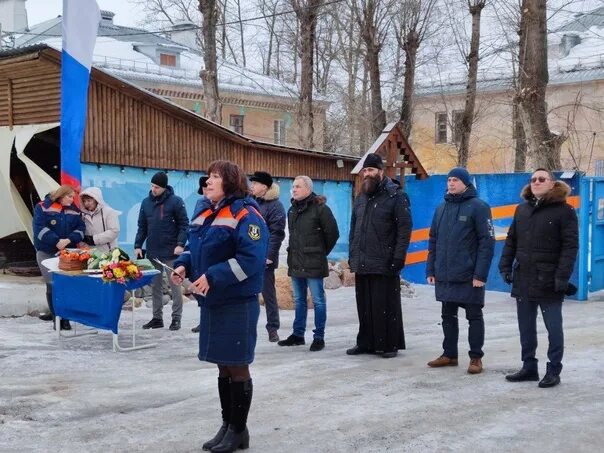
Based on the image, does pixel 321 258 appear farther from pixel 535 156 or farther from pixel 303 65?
pixel 303 65

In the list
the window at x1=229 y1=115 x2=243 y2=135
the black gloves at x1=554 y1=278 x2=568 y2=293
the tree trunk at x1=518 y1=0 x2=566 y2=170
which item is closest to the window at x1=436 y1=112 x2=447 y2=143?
the window at x1=229 y1=115 x2=243 y2=135

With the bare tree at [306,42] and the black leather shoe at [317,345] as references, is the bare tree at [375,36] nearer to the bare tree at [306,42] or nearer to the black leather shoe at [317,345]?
the bare tree at [306,42]

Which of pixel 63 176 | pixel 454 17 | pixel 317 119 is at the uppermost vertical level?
pixel 454 17

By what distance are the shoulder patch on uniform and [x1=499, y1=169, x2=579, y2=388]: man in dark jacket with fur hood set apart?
268 centimetres

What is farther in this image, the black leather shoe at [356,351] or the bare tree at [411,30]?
Result: the bare tree at [411,30]

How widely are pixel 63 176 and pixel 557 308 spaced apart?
6645 millimetres

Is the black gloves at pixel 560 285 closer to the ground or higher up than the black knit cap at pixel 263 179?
closer to the ground

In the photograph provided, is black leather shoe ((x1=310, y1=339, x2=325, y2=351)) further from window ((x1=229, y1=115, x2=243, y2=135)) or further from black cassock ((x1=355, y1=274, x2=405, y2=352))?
window ((x1=229, y1=115, x2=243, y2=135))

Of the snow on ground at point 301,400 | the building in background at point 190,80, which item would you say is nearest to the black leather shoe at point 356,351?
the snow on ground at point 301,400

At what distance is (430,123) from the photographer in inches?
1291

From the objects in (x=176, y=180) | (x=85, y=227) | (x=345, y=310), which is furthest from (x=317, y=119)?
(x=85, y=227)

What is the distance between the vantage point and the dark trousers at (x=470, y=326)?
22.2 feet

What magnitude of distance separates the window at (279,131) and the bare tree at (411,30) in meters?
12.1

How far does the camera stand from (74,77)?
1017 centimetres
